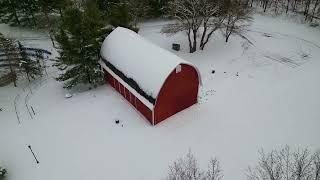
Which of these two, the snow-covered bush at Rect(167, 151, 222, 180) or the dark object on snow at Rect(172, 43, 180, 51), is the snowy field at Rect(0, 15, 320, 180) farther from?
the dark object on snow at Rect(172, 43, 180, 51)

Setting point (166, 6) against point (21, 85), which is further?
point (166, 6)

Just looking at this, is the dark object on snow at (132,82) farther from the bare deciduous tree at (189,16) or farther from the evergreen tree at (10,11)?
the evergreen tree at (10,11)

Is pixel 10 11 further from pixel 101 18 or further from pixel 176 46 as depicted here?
pixel 176 46

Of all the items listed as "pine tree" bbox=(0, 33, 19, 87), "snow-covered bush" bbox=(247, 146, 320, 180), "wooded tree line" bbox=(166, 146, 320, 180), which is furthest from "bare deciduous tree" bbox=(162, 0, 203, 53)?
"snow-covered bush" bbox=(247, 146, 320, 180)

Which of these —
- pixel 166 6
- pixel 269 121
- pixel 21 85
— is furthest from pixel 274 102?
pixel 21 85

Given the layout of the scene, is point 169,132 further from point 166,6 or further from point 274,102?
point 166,6

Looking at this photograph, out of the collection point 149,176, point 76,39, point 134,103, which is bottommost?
point 149,176
